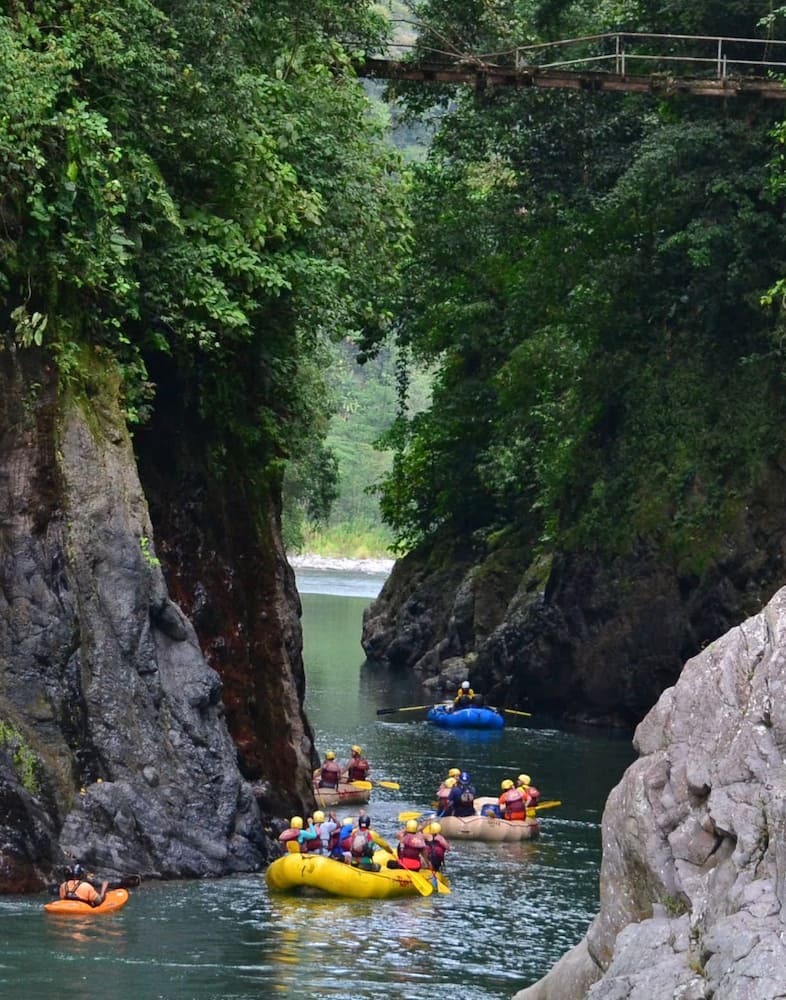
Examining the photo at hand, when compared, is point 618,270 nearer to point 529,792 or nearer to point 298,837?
point 529,792

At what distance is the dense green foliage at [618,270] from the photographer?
3350cm

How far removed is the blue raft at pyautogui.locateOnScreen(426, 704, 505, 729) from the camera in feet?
123

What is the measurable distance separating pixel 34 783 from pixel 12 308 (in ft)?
18.2

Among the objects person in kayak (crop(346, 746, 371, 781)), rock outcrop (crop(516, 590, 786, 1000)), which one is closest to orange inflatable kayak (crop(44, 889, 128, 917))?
rock outcrop (crop(516, 590, 786, 1000))

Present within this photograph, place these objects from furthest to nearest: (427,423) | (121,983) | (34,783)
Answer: (427,423), (34,783), (121,983)

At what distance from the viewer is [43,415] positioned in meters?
21.8

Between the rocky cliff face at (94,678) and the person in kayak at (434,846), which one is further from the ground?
the rocky cliff face at (94,678)

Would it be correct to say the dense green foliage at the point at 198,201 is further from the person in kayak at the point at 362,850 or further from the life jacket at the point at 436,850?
the life jacket at the point at 436,850

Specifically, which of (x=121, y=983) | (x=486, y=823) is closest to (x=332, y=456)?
(x=486, y=823)

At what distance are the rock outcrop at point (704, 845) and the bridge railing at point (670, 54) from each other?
768 inches

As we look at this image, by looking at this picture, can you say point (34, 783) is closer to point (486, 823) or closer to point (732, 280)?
point (486, 823)

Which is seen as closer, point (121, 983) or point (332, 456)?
point (121, 983)

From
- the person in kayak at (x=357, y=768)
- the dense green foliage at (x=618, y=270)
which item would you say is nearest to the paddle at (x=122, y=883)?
the person in kayak at (x=357, y=768)

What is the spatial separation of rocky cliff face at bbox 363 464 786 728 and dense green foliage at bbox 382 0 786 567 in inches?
21.6
